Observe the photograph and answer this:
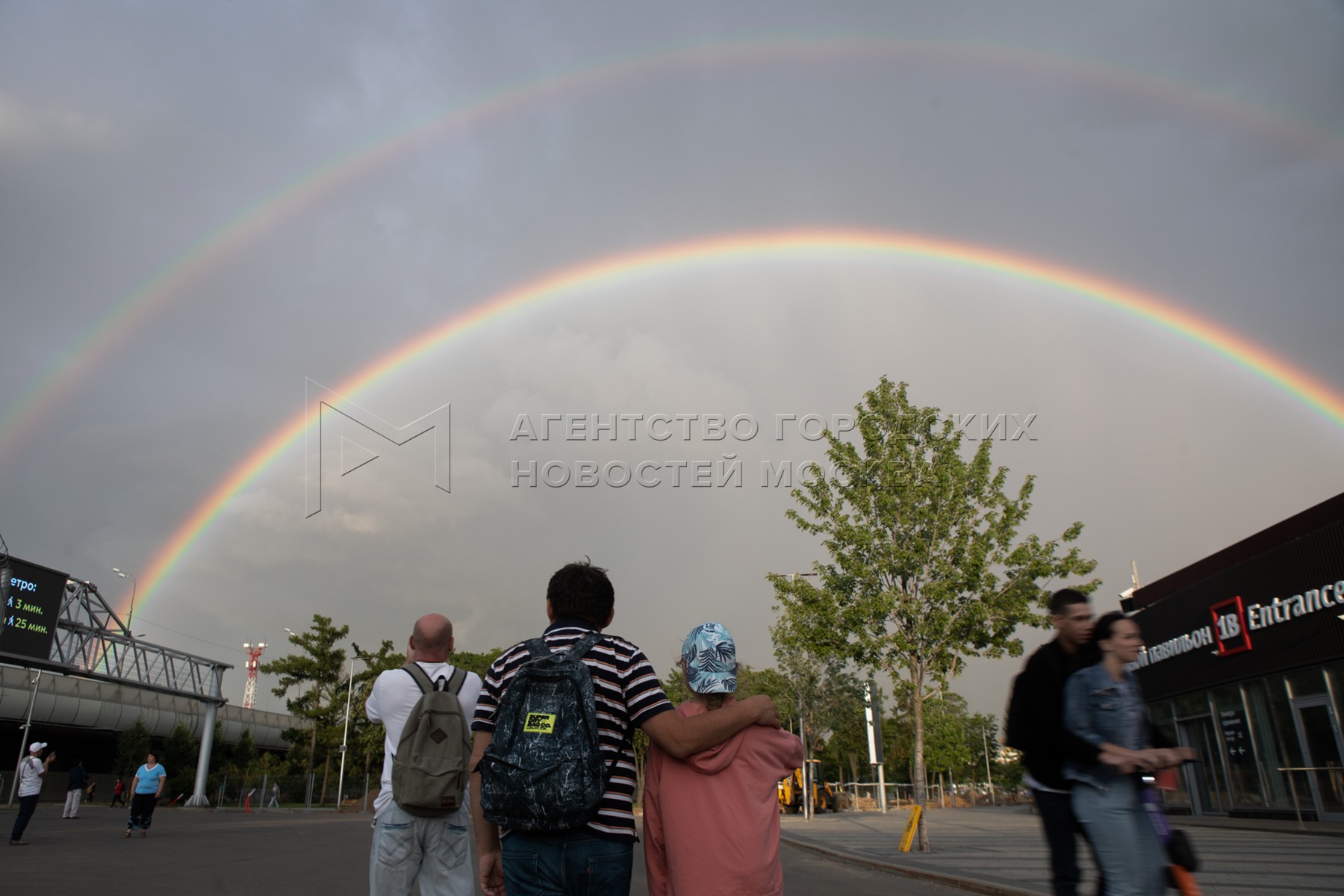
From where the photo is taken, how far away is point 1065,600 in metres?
4.78

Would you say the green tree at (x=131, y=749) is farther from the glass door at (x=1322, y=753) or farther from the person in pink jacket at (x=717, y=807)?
the person in pink jacket at (x=717, y=807)

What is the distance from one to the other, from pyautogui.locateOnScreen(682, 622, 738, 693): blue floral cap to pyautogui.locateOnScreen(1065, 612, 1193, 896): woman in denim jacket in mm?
2003

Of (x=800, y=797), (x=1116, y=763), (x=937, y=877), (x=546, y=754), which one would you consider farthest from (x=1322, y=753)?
(x=800, y=797)

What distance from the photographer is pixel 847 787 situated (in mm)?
58875

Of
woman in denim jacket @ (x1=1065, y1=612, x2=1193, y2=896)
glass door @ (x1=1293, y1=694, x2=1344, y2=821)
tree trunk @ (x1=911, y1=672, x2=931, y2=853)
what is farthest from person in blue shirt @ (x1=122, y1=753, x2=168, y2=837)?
glass door @ (x1=1293, y1=694, x2=1344, y2=821)

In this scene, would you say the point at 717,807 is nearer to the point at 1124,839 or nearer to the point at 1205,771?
the point at 1124,839

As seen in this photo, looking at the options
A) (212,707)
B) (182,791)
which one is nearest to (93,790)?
(182,791)

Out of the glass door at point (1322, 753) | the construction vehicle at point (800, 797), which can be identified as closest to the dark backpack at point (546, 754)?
the glass door at point (1322, 753)

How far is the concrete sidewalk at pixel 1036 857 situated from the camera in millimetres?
10461

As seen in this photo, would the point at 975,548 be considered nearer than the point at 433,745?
No

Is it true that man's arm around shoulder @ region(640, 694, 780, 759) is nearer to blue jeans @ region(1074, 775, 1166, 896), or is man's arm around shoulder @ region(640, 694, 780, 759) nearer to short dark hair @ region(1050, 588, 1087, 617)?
blue jeans @ region(1074, 775, 1166, 896)

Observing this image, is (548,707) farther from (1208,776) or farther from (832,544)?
(1208,776)

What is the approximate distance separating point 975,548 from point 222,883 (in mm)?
14474

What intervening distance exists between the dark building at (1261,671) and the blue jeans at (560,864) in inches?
842
